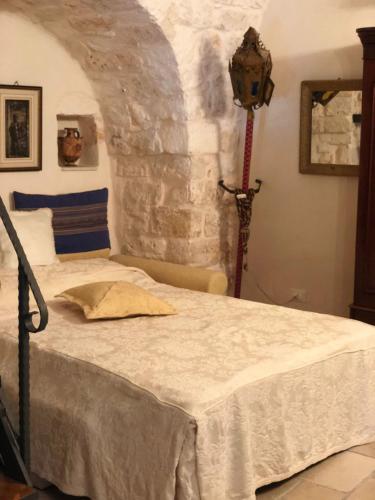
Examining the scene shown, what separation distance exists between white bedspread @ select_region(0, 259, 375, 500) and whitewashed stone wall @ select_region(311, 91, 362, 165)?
Result: 1436 mm

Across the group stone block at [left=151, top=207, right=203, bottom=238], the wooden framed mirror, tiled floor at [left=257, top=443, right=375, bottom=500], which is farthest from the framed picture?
tiled floor at [left=257, top=443, right=375, bottom=500]

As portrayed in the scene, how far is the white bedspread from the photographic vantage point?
9.77 ft

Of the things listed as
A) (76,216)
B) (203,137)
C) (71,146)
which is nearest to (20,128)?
(71,146)

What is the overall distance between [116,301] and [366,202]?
5.34 feet

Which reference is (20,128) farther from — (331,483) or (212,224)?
(331,483)

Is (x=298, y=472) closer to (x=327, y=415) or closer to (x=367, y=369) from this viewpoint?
(x=327, y=415)

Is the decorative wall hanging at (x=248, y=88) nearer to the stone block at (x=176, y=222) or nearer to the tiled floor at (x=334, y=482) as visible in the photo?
the stone block at (x=176, y=222)

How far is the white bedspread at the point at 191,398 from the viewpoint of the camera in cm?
298

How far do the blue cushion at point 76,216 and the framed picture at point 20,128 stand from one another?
0.71 ft

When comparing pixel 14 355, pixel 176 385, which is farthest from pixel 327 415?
→ pixel 14 355

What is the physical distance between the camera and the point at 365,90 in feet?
15.2

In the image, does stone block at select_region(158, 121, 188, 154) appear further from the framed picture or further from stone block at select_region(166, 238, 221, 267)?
the framed picture

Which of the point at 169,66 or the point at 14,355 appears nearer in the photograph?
the point at 14,355

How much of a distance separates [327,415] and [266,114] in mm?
2577
